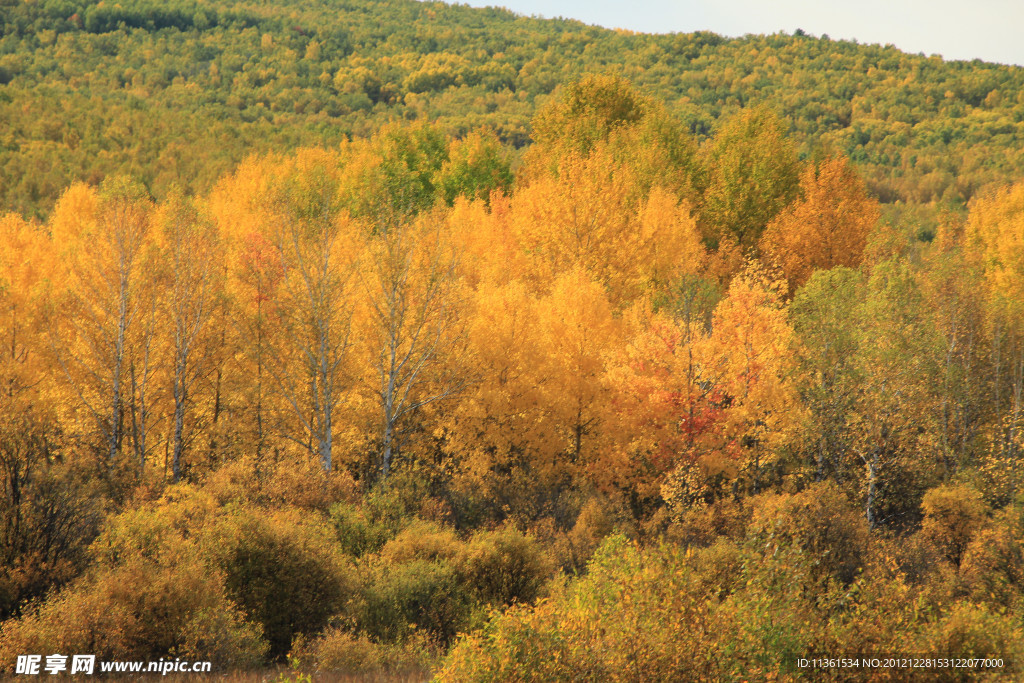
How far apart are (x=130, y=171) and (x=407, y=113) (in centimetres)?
5647

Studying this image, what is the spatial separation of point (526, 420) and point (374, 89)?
390ft

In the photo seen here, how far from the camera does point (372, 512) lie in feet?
87.1

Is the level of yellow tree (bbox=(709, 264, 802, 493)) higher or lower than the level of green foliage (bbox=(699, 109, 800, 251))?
lower

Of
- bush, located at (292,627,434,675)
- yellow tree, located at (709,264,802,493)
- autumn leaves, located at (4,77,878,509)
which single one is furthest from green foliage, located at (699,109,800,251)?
bush, located at (292,627,434,675)

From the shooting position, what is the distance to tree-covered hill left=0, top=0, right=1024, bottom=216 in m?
90.3

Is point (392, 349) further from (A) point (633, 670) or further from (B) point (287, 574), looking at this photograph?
(A) point (633, 670)

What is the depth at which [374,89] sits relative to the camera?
14100 centimetres

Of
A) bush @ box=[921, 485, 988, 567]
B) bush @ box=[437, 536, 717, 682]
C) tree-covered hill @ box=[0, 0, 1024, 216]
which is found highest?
tree-covered hill @ box=[0, 0, 1024, 216]

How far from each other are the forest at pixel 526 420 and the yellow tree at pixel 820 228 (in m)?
0.27

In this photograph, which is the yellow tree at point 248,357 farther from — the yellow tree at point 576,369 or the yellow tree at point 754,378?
the yellow tree at point 754,378

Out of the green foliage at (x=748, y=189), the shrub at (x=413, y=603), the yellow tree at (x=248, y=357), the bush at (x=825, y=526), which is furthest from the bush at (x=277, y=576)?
the green foliage at (x=748, y=189)

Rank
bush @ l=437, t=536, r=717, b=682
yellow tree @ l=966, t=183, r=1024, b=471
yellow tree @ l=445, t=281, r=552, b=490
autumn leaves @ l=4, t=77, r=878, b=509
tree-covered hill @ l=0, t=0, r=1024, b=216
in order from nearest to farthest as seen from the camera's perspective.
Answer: bush @ l=437, t=536, r=717, b=682
autumn leaves @ l=4, t=77, r=878, b=509
yellow tree @ l=445, t=281, r=552, b=490
yellow tree @ l=966, t=183, r=1024, b=471
tree-covered hill @ l=0, t=0, r=1024, b=216

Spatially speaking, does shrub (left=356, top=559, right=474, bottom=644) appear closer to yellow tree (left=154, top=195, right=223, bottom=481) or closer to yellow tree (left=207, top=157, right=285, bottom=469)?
yellow tree (left=207, top=157, right=285, bottom=469)

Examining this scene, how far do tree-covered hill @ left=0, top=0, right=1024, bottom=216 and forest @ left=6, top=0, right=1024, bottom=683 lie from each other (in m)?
23.2
